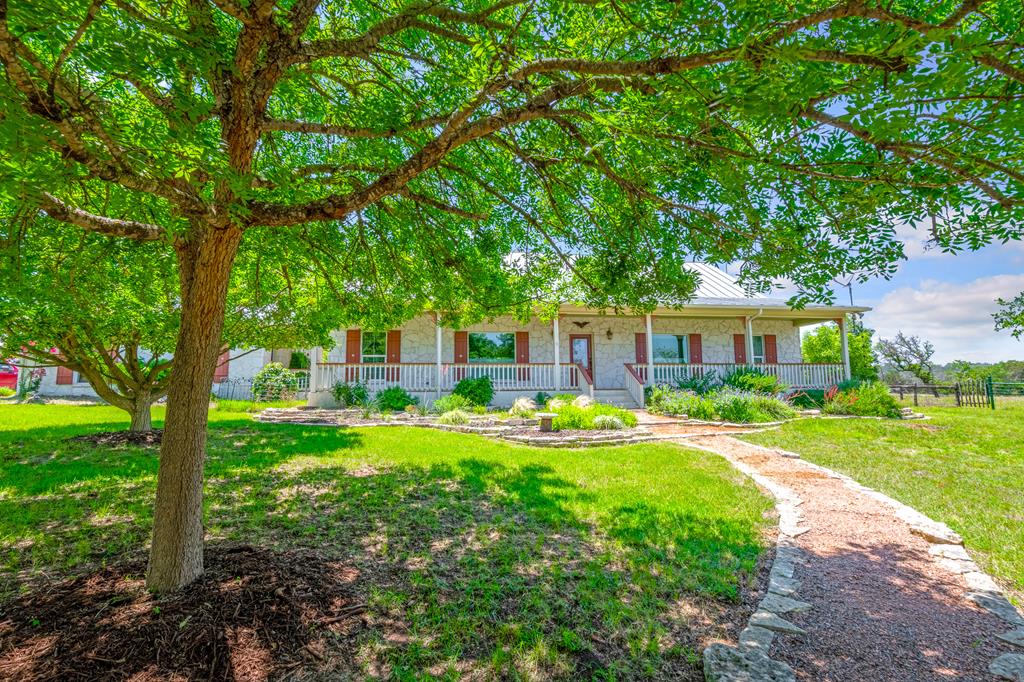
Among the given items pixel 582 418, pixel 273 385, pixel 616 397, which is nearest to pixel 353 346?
pixel 273 385

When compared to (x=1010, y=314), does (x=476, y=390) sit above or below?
below

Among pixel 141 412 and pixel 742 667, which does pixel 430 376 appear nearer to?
pixel 141 412

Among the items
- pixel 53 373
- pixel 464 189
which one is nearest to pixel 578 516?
pixel 464 189

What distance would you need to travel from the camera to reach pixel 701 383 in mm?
14961

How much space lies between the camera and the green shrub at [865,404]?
12.3 meters

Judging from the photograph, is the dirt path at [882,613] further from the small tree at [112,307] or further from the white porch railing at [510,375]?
the white porch railing at [510,375]

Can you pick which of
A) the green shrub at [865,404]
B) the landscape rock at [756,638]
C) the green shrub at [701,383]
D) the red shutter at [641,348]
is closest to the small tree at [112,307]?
the landscape rock at [756,638]

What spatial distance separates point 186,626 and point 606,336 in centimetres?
1522

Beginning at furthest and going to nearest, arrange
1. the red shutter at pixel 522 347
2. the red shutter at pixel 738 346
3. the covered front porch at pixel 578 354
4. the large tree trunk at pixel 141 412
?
the red shutter at pixel 738 346 → the red shutter at pixel 522 347 → the covered front porch at pixel 578 354 → the large tree trunk at pixel 141 412

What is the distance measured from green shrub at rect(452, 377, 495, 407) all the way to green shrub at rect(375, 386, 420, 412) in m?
1.53

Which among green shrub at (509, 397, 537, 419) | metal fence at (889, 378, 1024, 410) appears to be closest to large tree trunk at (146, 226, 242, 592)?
green shrub at (509, 397, 537, 419)

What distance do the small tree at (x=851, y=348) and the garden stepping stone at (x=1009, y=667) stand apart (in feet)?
63.2

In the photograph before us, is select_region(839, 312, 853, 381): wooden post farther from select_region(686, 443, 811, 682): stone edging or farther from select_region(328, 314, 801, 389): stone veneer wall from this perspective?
select_region(686, 443, 811, 682): stone edging

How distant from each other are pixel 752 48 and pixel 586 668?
9.96 feet
